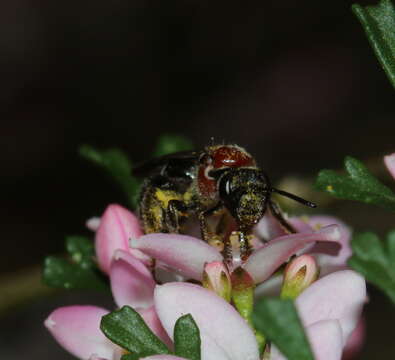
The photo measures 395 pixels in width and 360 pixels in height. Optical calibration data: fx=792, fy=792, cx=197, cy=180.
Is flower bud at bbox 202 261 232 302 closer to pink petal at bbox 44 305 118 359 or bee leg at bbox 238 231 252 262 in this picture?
bee leg at bbox 238 231 252 262

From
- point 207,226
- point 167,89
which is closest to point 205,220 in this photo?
point 207,226

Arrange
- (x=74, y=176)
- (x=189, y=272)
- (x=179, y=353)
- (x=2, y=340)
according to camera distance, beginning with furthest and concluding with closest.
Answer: (x=74, y=176), (x=2, y=340), (x=189, y=272), (x=179, y=353)

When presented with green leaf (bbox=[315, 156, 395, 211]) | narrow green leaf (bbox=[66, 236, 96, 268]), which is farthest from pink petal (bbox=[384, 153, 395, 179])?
narrow green leaf (bbox=[66, 236, 96, 268])

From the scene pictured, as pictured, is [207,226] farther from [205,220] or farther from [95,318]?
[95,318]

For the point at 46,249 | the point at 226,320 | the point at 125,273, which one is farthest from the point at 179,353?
the point at 46,249

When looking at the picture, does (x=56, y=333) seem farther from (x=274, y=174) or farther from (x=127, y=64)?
(x=127, y=64)

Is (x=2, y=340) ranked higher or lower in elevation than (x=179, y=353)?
lower

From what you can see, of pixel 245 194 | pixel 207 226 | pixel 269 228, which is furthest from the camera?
pixel 269 228
